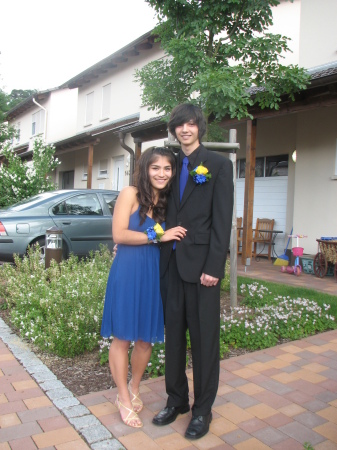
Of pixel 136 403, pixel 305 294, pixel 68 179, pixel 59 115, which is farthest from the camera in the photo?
pixel 59 115

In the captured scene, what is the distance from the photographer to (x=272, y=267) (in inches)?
360

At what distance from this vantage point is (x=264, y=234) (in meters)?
10.6

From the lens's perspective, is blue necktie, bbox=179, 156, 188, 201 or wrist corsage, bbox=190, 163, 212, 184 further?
blue necktie, bbox=179, 156, 188, 201

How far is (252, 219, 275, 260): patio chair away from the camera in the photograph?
10.3 meters

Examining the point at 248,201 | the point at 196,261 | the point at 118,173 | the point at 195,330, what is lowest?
the point at 195,330

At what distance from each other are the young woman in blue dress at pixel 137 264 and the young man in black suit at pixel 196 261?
75 mm

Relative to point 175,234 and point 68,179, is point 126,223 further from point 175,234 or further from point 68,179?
point 68,179

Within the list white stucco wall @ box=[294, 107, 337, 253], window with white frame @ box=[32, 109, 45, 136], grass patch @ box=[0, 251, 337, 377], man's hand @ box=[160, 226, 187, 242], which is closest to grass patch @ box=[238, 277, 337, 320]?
grass patch @ box=[0, 251, 337, 377]

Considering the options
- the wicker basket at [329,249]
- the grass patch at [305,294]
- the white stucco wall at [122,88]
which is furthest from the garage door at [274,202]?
the white stucco wall at [122,88]

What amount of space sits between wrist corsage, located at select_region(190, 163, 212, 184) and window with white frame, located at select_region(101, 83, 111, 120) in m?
16.1

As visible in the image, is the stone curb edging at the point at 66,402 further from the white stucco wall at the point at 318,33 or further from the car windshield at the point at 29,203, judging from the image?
the white stucco wall at the point at 318,33

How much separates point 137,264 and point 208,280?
18.0 inches

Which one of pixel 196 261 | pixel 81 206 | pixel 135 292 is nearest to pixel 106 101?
pixel 81 206

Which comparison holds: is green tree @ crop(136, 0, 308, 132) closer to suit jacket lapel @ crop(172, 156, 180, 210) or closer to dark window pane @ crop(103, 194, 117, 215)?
suit jacket lapel @ crop(172, 156, 180, 210)
